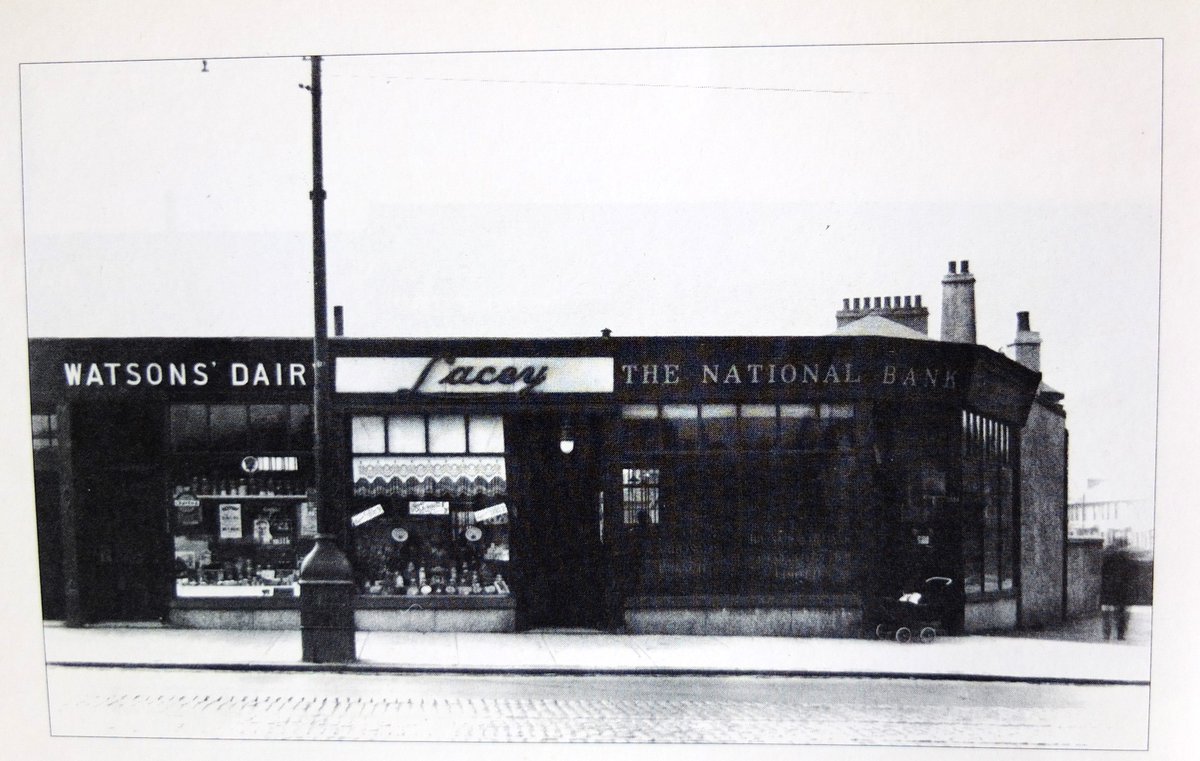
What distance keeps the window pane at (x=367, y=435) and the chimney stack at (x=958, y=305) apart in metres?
5.37

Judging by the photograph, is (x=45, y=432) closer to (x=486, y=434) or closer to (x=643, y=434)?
(x=486, y=434)

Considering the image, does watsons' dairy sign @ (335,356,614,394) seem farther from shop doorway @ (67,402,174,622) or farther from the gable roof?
the gable roof

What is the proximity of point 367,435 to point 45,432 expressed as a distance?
2.75 meters

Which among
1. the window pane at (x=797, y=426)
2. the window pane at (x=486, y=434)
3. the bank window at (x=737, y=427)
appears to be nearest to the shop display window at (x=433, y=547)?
the window pane at (x=486, y=434)

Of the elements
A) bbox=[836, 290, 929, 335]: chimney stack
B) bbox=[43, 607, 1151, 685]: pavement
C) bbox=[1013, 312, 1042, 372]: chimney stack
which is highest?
bbox=[836, 290, 929, 335]: chimney stack

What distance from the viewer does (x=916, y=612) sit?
9375 millimetres

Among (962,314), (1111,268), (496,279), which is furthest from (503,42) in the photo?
(1111,268)

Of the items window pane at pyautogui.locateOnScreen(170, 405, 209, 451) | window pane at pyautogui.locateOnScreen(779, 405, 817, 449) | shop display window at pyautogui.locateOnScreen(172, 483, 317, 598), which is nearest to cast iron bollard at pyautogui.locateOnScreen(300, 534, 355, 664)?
shop display window at pyautogui.locateOnScreen(172, 483, 317, 598)

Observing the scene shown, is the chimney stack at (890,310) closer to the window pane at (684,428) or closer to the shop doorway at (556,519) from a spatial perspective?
the window pane at (684,428)

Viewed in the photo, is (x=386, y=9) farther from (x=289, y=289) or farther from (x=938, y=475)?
(x=938, y=475)

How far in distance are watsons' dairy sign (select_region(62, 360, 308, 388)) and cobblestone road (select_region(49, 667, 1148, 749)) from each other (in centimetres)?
252

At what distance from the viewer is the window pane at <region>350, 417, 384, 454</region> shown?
9.72 meters

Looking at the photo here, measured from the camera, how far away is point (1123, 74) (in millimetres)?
7672

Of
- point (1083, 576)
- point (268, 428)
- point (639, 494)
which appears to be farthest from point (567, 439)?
point (1083, 576)
